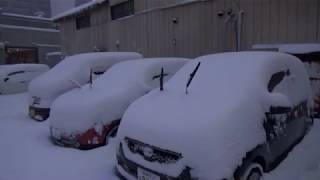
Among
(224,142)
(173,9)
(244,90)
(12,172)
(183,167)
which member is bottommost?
(12,172)

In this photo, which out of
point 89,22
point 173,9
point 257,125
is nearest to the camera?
point 257,125

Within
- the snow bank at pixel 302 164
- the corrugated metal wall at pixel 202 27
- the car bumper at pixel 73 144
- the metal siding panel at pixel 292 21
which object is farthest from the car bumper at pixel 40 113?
the metal siding panel at pixel 292 21

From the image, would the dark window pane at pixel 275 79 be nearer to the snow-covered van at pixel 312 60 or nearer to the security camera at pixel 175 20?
the snow-covered van at pixel 312 60

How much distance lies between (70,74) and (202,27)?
414 cm

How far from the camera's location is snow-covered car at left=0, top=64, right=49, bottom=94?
1395cm

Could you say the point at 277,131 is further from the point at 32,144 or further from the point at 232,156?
the point at 32,144

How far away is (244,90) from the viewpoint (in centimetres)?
381

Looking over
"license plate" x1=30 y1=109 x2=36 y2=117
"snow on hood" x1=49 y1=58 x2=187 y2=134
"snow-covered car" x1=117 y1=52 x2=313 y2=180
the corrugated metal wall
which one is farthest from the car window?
"license plate" x1=30 y1=109 x2=36 y2=117

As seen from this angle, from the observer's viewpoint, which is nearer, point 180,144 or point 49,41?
point 180,144

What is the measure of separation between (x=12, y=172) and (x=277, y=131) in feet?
11.6

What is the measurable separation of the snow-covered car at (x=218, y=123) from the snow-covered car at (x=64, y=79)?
3772mm

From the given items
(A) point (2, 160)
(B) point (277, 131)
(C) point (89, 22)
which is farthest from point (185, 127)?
(C) point (89, 22)

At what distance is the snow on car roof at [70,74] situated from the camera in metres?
7.88

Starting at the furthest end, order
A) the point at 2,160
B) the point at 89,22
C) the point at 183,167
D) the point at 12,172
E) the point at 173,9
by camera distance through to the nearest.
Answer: the point at 89,22
the point at 173,9
the point at 2,160
the point at 12,172
the point at 183,167
